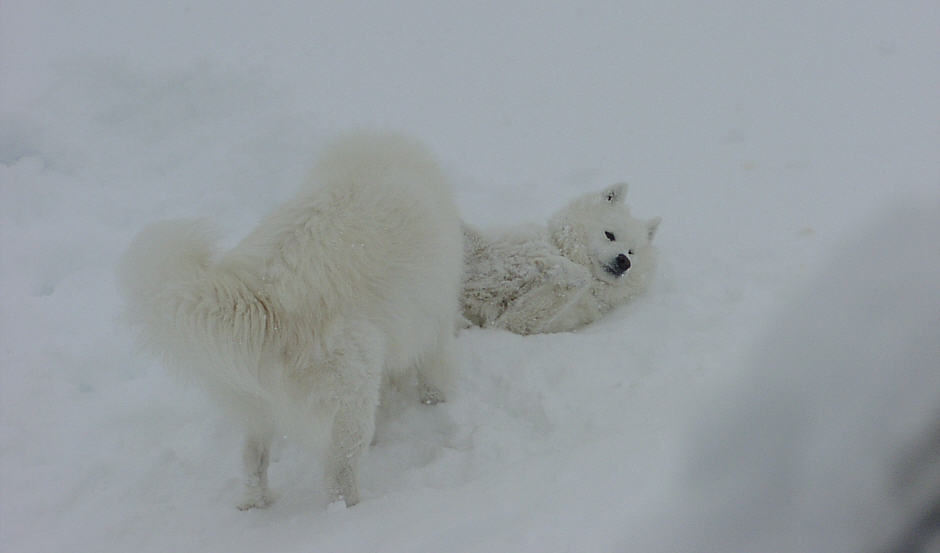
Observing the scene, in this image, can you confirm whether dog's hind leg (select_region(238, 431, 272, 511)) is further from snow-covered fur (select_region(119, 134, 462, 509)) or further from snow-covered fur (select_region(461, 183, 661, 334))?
snow-covered fur (select_region(461, 183, 661, 334))

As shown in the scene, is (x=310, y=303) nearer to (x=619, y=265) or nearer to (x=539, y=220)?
(x=619, y=265)

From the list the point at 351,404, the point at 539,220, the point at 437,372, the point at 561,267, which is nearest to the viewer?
the point at 351,404

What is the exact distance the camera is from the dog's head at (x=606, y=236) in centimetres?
459

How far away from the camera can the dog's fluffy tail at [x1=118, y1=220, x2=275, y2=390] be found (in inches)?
91.7

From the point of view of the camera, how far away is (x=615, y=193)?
463cm

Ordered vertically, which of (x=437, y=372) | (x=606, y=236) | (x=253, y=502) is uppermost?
(x=606, y=236)

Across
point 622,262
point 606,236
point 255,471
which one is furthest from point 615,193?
point 255,471

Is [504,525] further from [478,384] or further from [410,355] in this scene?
[478,384]

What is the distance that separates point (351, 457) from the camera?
2.82 metres

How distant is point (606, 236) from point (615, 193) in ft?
1.01

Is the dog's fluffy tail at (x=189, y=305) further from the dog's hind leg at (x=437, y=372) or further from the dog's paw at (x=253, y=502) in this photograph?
the dog's hind leg at (x=437, y=372)

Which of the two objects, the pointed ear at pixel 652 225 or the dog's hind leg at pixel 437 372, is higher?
the pointed ear at pixel 652 225

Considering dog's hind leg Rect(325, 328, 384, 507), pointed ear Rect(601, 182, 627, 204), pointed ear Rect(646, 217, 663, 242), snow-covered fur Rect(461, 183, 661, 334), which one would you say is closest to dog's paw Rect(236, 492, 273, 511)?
dog's hind leg Rect(325, 328, 384, 507)

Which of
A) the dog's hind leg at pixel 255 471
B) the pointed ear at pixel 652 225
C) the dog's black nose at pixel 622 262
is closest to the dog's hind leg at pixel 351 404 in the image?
the dog's hind leg at pixel 255 471
